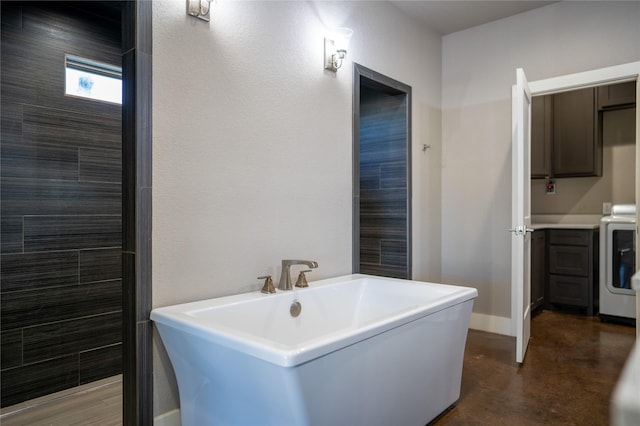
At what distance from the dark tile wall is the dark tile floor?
37.0 inches

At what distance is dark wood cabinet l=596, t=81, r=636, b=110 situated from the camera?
13.4ft

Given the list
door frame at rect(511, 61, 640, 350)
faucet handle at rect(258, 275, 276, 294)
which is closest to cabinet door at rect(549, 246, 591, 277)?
door frame at rect(511, 61, 640, 350)

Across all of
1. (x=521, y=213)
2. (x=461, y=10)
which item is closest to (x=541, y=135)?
(x=461, y=10)

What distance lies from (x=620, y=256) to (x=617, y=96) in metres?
1.62

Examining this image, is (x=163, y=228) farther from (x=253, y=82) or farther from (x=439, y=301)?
(x=439, y=301)

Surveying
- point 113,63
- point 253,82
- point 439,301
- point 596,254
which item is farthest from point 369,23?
point 596,254

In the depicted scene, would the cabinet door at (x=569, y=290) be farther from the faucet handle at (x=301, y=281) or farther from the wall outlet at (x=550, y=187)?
the faucet handle at (x=301, y=281)

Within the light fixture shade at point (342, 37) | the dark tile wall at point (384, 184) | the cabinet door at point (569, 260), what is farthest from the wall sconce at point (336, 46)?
the cabinet door at point (569, 260)

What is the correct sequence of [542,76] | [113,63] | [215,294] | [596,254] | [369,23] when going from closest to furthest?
[215,294] → [113,63] → [369,23] → [542,76] → [596,254]

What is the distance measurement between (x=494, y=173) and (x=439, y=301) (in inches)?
85.9

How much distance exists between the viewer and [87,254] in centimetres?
257

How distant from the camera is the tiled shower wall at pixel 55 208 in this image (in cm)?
227

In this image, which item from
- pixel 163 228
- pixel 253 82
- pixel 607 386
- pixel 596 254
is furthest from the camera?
pixel 596 254

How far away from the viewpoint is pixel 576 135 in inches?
173
